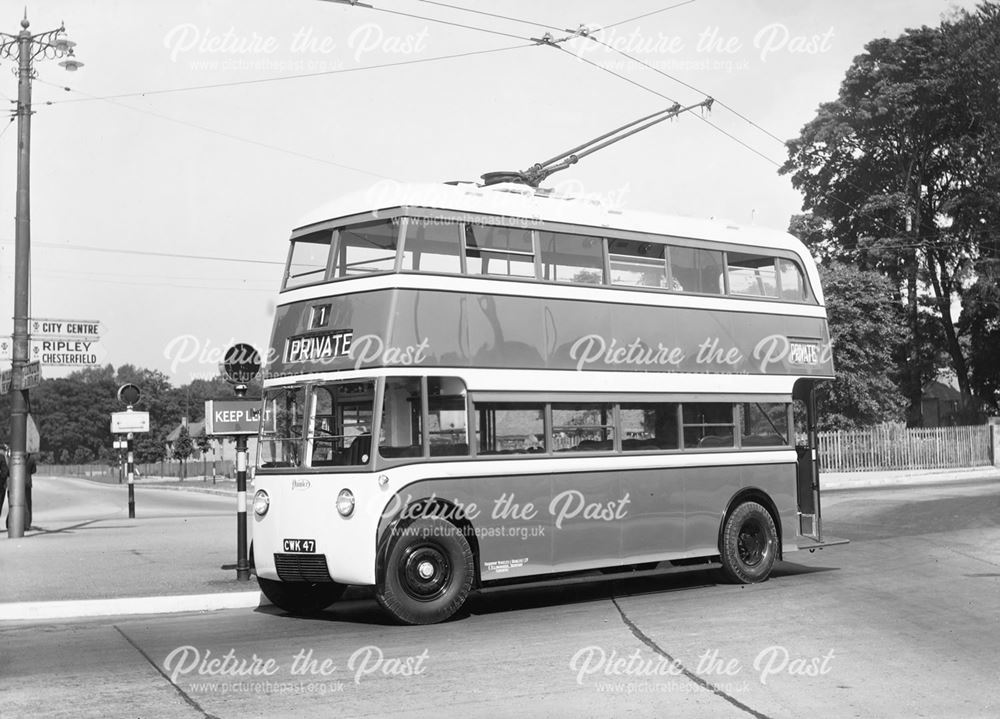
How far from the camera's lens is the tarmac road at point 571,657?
7.62 metres

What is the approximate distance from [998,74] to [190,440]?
196ft

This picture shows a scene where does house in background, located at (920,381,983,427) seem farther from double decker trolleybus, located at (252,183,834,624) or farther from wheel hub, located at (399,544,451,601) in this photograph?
wheel hub, located at (399,544,451,601)

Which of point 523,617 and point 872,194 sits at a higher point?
point 872,194

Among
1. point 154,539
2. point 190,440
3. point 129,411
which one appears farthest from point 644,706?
point 190,440

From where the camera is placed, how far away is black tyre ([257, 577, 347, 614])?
12328 mm

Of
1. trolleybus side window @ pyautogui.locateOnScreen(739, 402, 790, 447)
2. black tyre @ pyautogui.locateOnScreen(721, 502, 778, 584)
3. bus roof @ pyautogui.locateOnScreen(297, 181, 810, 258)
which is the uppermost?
bus roof @ pyautogui.locateOnScreen(297, 181, 810, 258)

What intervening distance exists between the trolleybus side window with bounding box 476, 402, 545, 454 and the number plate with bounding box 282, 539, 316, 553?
194 cm

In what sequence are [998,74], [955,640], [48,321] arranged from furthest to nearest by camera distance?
[998,74], [48,321], [955,640]

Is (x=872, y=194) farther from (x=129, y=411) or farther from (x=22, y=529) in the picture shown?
(x=22, y=529)

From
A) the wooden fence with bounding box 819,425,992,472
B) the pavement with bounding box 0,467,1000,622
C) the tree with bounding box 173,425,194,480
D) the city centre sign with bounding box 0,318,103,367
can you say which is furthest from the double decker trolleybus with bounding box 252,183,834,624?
the tree with bounding box 173,425,194,480

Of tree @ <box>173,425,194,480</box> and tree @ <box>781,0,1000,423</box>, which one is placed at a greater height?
tree @ <box>781,0,1000,423</box>

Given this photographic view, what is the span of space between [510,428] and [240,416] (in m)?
3.70

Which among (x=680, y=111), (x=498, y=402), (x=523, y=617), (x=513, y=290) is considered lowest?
(x=523, y=617)

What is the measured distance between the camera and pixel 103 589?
44.3 feet
